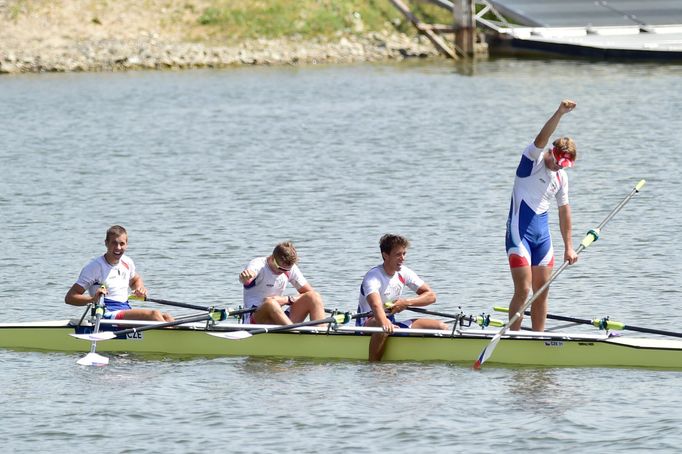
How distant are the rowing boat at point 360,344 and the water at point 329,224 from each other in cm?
16

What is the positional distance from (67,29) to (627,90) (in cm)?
2396

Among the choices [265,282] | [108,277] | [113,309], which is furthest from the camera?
[113,309]

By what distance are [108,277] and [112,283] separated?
0.11 meters

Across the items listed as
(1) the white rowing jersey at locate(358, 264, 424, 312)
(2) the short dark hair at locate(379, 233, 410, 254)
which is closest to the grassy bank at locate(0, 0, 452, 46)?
(1) the white rowing jersey at locate(358, 264, 424, 312)

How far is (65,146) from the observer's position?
1544 inches

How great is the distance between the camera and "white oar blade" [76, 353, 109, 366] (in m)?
16.6

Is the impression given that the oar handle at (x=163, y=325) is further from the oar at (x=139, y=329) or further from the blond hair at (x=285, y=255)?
the blond hair at (x=285, y=255)

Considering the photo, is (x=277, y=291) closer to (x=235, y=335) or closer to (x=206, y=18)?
(x=235, y=335)

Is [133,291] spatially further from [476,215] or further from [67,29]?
[67,29]

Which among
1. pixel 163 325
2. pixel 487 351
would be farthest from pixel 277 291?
pixel 487 351

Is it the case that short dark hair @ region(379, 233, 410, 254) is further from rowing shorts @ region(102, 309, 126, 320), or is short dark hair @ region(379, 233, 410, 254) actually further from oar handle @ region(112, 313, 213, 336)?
rowing shorts @ region(102, 309, 126, 320)

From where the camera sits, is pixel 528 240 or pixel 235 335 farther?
pixel 235 335

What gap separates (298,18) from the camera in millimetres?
60688

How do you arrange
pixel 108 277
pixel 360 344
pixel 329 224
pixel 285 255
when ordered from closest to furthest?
pixel 285 255 < pixel 360 344 < pixel 108 277 < pixel 329 224
